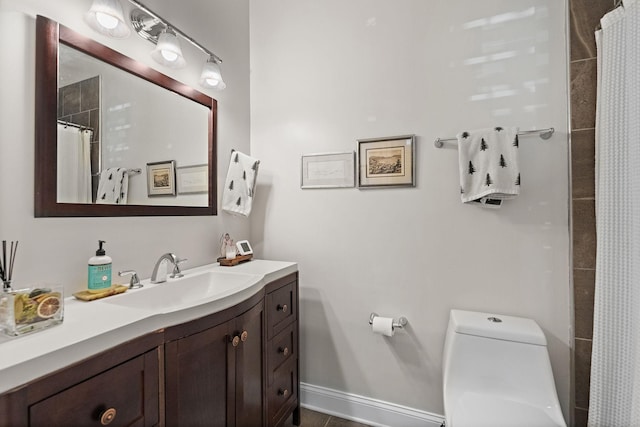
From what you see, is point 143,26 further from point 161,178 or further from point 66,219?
point 66,219

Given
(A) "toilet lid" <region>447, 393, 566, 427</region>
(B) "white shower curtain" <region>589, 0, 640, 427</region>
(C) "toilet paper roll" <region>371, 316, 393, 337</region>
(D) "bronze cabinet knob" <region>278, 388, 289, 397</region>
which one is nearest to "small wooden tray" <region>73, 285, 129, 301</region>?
(D) "bronze cabinet knob" <region>278, 388, 289, 397</region>

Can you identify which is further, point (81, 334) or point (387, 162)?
point (387, 162)

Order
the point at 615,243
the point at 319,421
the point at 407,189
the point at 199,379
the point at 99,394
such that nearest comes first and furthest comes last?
1. the point at 99,394
2. the point at 199,379
3. the point at 615,243
4. the point at 407,189
5. the point at 319,421

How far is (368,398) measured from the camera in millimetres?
1755

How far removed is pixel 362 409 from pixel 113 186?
1.82 meters

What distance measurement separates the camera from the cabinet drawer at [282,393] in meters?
1.46

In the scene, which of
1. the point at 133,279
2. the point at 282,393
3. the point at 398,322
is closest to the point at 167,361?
the point at 133,279

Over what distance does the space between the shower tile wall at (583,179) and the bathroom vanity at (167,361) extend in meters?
1.42

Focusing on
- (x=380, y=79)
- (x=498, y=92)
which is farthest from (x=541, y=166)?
(x=380, y=79)

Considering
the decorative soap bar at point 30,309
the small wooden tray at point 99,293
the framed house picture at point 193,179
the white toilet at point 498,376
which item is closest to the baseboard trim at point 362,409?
the white toilet at point 498,376

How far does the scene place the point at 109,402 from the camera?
2.47 feet

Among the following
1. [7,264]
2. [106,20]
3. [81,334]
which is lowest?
[81,334]

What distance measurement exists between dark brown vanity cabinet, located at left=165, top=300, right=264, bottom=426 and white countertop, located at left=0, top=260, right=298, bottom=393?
87 mm

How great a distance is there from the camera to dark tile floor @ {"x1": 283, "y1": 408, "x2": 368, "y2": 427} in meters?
1.74
